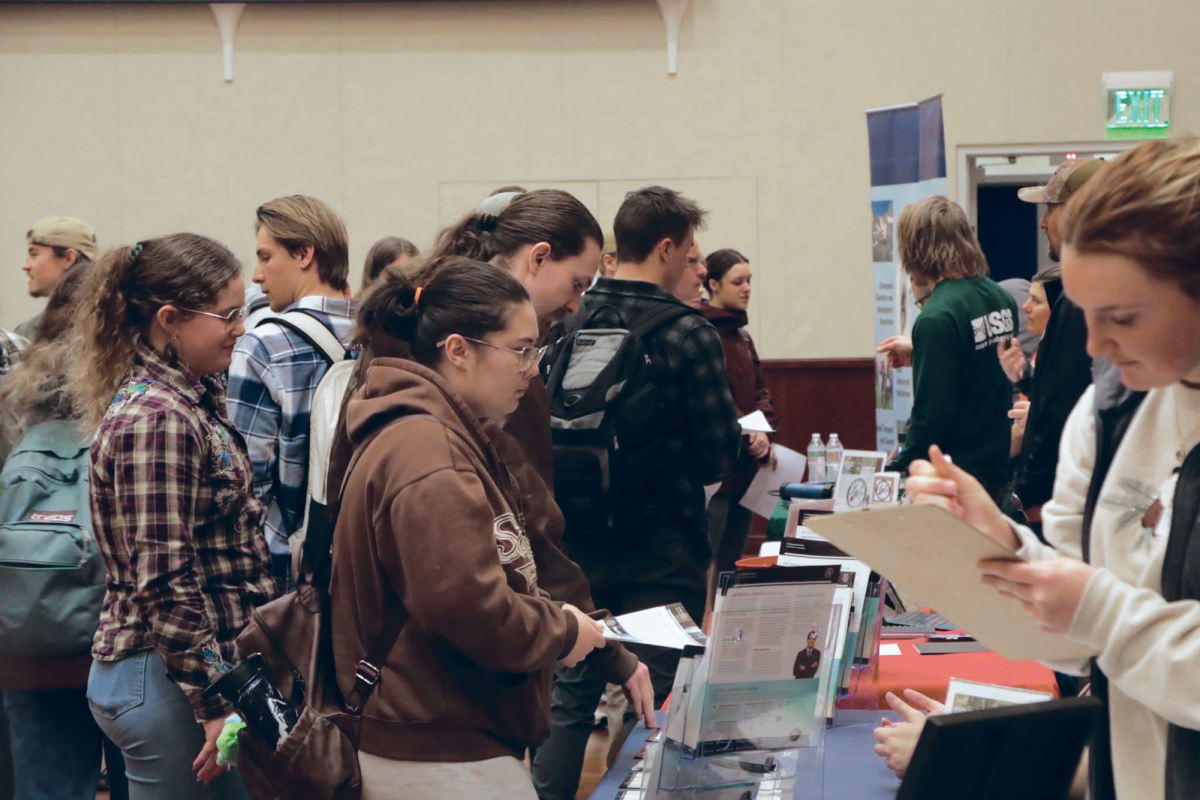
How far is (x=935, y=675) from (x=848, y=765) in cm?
50

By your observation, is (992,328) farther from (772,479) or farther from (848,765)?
(848,765)

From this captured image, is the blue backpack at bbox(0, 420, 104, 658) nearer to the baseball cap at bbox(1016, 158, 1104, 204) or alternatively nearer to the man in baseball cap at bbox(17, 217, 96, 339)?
the man in baseball cap at bbox(17, 217, 96, 339)

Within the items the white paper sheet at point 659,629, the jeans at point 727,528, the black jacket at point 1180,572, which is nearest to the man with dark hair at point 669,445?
the white paper sheet at point 659,629

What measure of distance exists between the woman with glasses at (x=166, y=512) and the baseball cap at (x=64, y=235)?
2285mm

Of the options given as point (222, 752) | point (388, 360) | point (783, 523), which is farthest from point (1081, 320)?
point (222, 752)

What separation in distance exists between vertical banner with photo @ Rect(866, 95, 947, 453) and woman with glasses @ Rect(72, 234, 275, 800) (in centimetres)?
398

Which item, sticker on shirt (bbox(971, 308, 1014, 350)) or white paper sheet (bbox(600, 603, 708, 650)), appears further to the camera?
sticker on shirt (bbox(971, 308, 1014, 350))

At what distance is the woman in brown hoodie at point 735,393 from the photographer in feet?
16.6

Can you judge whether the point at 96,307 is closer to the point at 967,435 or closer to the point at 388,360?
the point at 388,360

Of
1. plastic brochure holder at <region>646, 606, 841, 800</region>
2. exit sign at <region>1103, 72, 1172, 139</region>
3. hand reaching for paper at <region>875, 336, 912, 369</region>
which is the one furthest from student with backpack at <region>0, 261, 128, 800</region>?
exit sign at <region>1103, 72, 1172, 139</region>

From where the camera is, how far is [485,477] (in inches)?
69.7

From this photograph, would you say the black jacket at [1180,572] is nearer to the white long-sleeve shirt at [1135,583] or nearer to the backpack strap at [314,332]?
the white long-sleeve shirt at [1135,583]

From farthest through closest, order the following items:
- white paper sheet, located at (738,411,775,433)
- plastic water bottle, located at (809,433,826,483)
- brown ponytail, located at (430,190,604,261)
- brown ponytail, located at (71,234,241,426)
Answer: plastic water bottle, located at (809,433,826,483) < white paper sheet, located at (738,411,775,433) < brown ponytail, located at (430,190,604,261) < brown ponytail, located at (71,234,241,426)

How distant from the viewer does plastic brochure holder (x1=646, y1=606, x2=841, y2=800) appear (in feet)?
5.80
